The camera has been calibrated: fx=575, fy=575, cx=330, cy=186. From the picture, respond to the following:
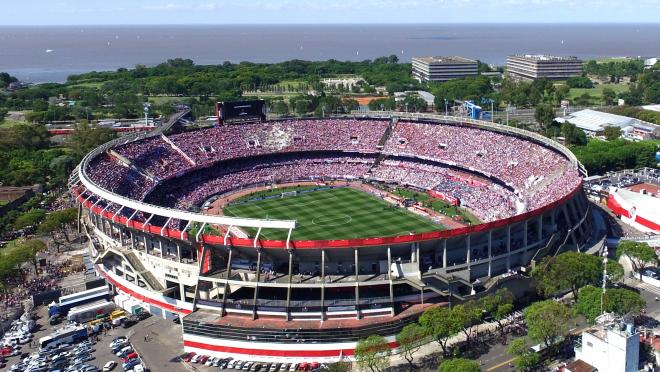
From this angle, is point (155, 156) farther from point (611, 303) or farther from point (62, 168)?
point (611, 303)

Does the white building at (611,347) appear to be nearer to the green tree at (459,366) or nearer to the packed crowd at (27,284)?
the green tree at (459,366)

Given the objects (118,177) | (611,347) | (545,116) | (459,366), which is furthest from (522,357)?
(545,116)

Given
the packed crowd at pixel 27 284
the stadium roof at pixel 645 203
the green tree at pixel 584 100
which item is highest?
the green tree at pixel 584 100

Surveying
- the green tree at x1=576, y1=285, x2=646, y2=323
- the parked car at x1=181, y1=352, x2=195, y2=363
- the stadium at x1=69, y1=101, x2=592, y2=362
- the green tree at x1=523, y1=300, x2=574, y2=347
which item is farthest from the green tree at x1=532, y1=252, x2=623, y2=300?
the parked car at x1=181, y1=352, x2=195, y2=363

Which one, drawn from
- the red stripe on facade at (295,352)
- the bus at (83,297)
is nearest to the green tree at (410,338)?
the red stripe on facade at (295,352)

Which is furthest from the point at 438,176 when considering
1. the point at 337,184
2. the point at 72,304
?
the point at 72,304
